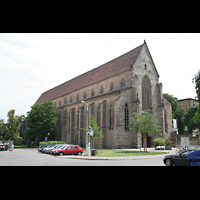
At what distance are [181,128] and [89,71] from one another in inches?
1262

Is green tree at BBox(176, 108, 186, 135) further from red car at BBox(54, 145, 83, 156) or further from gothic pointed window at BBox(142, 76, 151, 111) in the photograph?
red car at BBox(54, 145, 83, 156)

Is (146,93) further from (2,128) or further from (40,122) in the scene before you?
(2,128)

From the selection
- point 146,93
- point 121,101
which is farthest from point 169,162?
point 146,93

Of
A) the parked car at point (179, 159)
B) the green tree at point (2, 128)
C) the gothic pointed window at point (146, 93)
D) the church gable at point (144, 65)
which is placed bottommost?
the parked car at point (179, 159)

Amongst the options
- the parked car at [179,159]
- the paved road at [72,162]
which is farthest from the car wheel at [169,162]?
the paved road at [72,162]

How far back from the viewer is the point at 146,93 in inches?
1619

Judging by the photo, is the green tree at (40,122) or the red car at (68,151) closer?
the red car at (68,151)

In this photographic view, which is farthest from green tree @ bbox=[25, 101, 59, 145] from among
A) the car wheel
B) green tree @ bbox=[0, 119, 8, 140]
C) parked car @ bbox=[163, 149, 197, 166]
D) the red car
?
parked car @ bbox=[163, 149, 197, 166]

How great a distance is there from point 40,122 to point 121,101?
22657mm

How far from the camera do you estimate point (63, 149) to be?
82.6 feet

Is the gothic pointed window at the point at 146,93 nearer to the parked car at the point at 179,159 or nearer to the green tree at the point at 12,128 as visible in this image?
the parked car at the point at 179,159

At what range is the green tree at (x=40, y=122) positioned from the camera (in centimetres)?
4778
